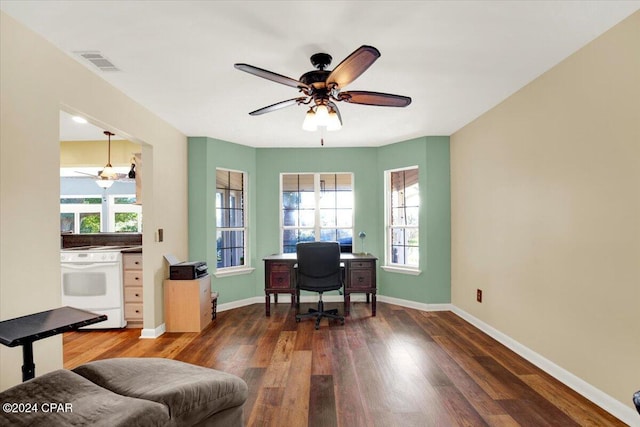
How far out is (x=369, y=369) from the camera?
8.80 feet

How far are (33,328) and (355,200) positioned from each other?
4130 millimetres

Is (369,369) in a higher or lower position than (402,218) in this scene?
lower

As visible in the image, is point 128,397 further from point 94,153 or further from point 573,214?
point 94,153

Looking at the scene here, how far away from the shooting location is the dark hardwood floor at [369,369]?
80.2 inches

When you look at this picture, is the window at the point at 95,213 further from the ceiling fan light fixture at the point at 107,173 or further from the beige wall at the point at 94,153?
the ceiling fan light fixture at the point at 107,173

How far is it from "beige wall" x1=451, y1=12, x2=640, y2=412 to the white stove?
170 inches

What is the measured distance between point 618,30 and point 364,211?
349 cm

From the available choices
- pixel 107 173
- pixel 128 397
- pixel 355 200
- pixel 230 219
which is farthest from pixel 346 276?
pixel 107 173

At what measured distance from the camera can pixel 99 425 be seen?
3.61ft

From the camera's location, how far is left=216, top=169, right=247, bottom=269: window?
15.4 feet

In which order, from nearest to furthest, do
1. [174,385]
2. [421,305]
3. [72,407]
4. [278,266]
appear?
1. [72,407]
2. [174,385]
3. [278,266]
4. [421,305]

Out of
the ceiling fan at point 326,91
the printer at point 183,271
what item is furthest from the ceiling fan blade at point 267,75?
the printer at point 183,271

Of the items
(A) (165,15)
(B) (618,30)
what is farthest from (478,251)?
(A) (165,15)

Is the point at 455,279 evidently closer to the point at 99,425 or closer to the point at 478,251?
the point at 478,251
